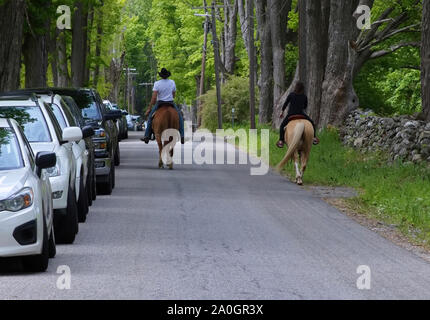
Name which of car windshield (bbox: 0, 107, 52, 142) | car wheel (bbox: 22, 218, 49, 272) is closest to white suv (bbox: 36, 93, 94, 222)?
car windshield (bbox: 0, 107, 52, 142)

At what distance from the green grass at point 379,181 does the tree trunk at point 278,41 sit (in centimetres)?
1659

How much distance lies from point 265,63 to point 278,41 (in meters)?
4.86

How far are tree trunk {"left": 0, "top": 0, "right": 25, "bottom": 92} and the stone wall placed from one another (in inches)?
352

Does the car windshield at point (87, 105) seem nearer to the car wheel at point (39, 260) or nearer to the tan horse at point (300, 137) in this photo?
the tan horse at point (300, 137)

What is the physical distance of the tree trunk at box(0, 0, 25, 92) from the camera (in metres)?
25.5

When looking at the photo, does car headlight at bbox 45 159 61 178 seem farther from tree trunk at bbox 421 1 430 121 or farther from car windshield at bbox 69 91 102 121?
tree trunk at bbox 421 1 430 121

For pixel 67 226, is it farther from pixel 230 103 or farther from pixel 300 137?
pixel 230 103

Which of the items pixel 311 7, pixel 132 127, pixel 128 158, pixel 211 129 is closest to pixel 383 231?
pixel 128 158

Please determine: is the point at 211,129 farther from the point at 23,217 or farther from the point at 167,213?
the point at 23,217

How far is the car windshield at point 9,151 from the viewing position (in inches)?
436

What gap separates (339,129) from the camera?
33625 millimetres

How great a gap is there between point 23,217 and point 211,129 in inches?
2107

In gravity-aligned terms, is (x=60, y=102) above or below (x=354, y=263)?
above

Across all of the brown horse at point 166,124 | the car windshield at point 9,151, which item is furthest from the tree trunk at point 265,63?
the car windshield at point 9,151
